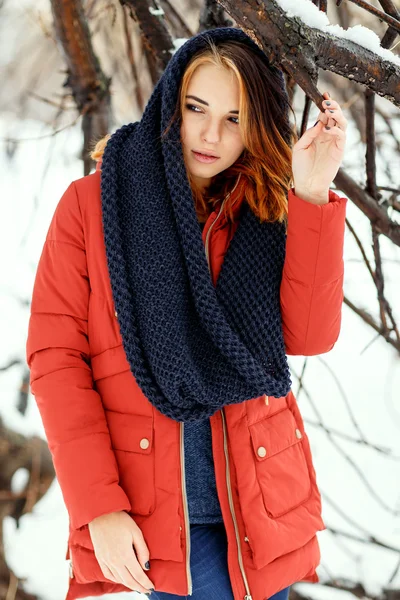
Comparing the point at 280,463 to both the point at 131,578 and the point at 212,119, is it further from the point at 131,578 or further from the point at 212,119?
the point at 212,119

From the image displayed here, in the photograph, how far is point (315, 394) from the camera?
336cm

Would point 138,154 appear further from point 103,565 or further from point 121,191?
point 103,565

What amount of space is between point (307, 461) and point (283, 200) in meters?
0.63

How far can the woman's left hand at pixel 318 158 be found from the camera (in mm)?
1260

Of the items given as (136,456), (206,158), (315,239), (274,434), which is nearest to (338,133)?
(315,239)

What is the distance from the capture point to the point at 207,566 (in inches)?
53.7

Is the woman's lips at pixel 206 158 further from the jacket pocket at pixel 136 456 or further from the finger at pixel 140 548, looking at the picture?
the finger at pixel 140 548

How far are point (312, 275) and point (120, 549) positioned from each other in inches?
27.3

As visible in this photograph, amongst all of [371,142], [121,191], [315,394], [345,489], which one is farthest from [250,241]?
[315,394]

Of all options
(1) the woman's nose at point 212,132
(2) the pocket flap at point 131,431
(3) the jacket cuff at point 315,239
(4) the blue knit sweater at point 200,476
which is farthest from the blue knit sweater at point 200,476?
(1) the woman's nose at point 212,132

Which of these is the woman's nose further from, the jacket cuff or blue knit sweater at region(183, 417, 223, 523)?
blue knit sweater at region(183, 417, 223, 523)

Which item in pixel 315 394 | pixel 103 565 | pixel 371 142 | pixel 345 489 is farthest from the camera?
pixel 315 394

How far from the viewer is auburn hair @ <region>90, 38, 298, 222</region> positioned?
1.40 m

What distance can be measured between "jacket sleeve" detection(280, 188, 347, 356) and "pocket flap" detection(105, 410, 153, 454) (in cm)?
40
